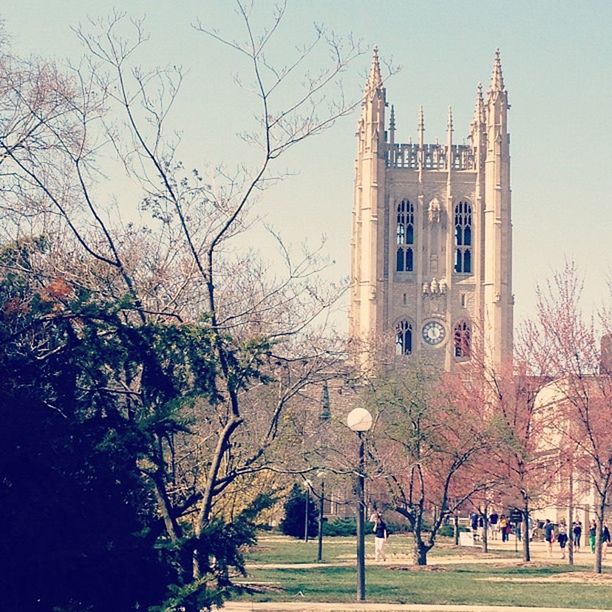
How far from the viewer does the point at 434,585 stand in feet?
83.1

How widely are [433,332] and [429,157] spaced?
16.8 meters

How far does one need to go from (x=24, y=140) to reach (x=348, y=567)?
1728 centimetres

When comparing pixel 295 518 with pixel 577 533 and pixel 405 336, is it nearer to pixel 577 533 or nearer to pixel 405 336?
pixel 577 533

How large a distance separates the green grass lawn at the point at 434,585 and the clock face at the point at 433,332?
81174 mm

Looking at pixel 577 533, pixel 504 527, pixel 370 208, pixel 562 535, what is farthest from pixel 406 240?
pixel 562 535

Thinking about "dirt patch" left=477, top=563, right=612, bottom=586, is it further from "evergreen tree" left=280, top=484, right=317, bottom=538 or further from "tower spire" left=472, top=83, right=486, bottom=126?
"tower spire" left=472, top=83, right=486, bottom=126

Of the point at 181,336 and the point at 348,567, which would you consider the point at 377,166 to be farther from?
the point at 181,336

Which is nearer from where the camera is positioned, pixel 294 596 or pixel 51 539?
pixel 51 539

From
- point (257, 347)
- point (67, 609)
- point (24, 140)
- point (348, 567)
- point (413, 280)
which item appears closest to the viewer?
point (67, 609)

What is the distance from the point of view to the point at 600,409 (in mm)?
33344

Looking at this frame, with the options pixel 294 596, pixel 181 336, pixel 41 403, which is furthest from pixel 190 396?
pixel 294 596

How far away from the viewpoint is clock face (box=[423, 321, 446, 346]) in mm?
116312

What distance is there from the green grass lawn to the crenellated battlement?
86871 mm

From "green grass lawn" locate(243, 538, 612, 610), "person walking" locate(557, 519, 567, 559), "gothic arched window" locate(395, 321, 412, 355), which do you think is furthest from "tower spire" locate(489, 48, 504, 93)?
"green grass lawn" locate(243, 538, 612, 610)
